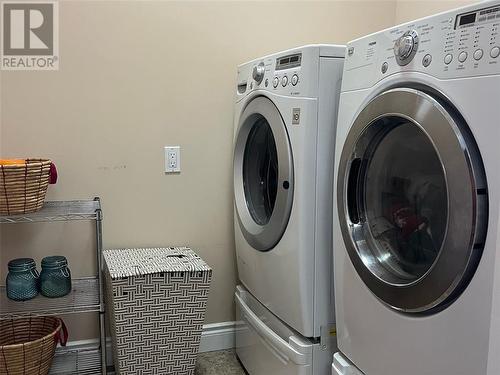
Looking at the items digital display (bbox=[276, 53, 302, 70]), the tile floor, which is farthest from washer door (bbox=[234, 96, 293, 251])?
the tile floor

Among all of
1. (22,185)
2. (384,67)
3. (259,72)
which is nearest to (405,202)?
(384,67)

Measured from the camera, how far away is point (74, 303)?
184cm

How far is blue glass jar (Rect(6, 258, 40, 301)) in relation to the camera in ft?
5.91

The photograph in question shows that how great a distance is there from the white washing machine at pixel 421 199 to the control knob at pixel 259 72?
49 cm

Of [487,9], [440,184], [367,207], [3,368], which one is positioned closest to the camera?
[487,9]

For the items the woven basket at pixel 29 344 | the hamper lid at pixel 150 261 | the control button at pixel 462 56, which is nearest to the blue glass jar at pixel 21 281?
the woven basket at pixel 29 344

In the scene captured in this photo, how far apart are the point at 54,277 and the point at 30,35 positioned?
1002 millimetres

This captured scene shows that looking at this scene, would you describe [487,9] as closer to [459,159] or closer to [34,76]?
[459,159]

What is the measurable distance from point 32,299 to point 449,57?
170 centimetres

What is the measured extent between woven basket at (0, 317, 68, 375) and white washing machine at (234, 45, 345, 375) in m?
Answer: 0.84

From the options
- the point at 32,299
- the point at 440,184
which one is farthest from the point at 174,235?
the point at 440,184

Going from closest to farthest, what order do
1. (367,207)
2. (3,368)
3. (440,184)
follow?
(440,184)
(367,207)
(3,368)

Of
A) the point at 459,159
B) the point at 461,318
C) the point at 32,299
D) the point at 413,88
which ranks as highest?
the point at 413,88

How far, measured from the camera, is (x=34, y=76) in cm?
193
